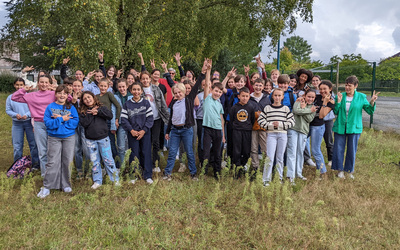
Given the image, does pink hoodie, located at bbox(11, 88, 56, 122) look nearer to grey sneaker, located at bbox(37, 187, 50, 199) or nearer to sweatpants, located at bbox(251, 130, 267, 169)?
grey sneaker, located at bbox(37, 187, 50, 199)

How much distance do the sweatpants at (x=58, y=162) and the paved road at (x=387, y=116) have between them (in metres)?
9.90

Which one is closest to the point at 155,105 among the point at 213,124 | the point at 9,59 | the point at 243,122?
the point at 213,124

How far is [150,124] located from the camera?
5160mm

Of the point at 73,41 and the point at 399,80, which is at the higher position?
the point at 73,41

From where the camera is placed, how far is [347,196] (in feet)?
15.2

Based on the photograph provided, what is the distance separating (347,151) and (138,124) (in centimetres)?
385

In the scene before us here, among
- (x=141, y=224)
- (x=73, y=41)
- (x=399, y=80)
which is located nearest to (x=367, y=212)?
(x=141, y=224)

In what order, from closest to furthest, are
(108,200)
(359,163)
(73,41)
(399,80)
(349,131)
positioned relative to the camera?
1. (108,200)
2. (349,131)
3. (359,163)
4. (73,41)
5. (399,80)

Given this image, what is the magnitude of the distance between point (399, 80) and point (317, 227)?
11.5m

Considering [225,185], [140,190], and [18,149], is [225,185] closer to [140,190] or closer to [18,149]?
[140,190]

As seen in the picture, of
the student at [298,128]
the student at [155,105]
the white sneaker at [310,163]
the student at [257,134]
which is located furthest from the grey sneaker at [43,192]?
the white sneaker at [310,163]

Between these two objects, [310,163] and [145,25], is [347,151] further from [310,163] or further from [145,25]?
[145,25]

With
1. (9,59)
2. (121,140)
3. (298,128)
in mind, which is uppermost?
(9,59)

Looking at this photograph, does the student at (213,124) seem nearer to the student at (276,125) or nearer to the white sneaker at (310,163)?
the student at (276,125)
